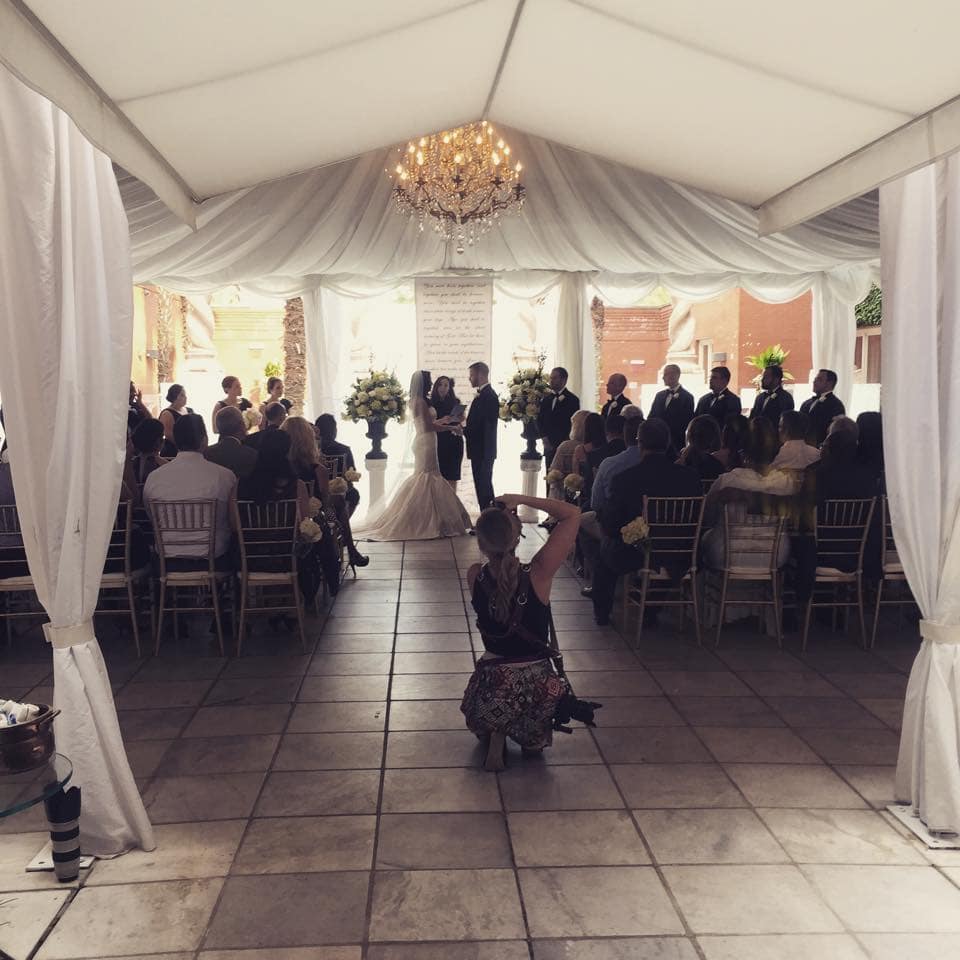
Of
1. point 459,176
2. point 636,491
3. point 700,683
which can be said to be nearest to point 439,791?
point 700,683

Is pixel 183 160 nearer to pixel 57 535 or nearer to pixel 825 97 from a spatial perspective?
pixel 57 535

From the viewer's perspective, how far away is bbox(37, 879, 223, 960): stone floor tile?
2645 millimetres

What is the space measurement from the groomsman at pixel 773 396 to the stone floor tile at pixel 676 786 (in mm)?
5334

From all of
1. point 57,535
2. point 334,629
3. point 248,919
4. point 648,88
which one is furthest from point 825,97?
point 334,629

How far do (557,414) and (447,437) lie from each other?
3.58 feet

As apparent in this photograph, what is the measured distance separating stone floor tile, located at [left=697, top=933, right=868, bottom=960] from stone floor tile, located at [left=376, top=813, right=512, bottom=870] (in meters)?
0.72

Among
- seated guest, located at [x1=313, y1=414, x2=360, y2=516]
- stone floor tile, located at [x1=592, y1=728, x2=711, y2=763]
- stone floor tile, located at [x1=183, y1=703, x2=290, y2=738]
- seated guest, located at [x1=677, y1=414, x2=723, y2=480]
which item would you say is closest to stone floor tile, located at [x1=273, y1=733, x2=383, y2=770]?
stone floor tile, located at [x1=183, y1=703, x2=290, y2=738]

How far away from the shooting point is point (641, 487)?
5590 mm

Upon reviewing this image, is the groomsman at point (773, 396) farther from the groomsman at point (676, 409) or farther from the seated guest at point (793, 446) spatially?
the seated guest at point (793, 446)

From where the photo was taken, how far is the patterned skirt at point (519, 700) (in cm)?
381

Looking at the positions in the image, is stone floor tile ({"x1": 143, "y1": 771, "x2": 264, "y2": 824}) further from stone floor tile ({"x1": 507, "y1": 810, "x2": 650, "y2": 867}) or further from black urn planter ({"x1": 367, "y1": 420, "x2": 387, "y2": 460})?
black urn planter ({"x1": 367, "y1": 420, "x2": 387, "y2": 460})

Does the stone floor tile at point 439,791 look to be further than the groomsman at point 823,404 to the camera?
No

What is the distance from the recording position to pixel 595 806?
11.5 ft

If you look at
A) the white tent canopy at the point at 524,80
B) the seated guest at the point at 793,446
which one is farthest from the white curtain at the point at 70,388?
the seated guest at the point at 793,446
